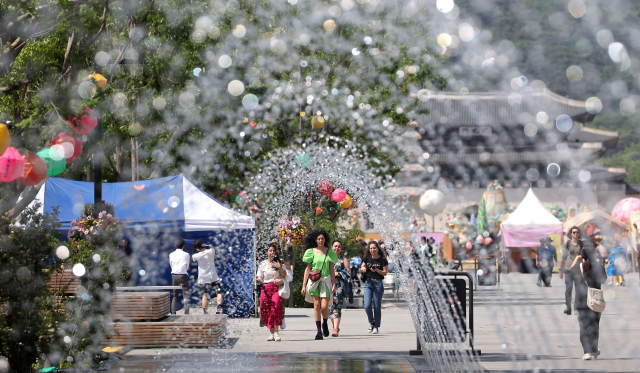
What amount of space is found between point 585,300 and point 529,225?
24.1 m

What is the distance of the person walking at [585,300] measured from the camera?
8.88 m

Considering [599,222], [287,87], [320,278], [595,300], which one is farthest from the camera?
[599,222]

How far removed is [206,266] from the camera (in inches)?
542

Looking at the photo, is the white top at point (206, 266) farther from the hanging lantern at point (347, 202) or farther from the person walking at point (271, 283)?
the hanging lantern at point (347, 202)

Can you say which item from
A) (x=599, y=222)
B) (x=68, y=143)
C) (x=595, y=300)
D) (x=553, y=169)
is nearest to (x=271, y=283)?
(x=68, y=143)

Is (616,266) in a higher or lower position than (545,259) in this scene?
lower

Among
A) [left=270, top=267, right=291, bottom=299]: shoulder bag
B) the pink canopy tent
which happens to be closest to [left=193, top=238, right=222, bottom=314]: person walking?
[left=270, top=267, right=291, bottom=299]: shoulder bag

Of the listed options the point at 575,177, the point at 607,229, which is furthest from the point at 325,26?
the point at 575,177

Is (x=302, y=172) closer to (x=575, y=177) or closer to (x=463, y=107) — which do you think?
(x=463, y=107)

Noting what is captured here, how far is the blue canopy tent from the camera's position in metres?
14.8

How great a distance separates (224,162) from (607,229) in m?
22.3

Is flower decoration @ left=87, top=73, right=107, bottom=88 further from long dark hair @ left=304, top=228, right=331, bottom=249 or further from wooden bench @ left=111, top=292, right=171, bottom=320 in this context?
long dark hair @ left=304, top=228, right=331, bottom=249

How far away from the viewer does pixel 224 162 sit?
21844 millimetres

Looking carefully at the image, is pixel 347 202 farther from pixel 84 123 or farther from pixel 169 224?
pixel 84 123
